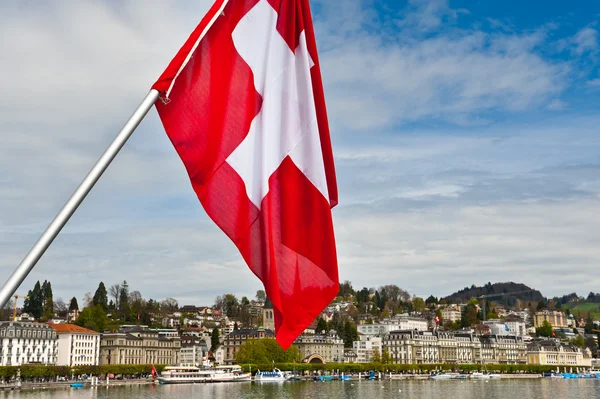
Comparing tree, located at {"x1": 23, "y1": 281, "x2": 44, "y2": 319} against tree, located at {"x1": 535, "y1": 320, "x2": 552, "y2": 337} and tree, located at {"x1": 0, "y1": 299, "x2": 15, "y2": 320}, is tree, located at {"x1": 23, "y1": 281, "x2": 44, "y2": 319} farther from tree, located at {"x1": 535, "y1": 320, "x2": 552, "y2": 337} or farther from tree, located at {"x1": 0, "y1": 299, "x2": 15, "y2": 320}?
tree, located at {"x1": 535, "y1": 320, "x2": 552, "y2": 337}

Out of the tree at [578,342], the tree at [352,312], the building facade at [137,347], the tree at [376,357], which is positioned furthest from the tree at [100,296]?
the tree at [578,342]

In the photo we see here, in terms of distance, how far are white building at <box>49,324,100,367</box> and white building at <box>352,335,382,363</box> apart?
1842 inches

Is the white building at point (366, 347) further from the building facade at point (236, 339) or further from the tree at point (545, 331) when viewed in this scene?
the tree at point (545, 331)

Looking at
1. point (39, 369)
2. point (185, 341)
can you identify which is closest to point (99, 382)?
point (39, 369)

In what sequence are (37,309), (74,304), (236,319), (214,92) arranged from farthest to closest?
(236,319)
(74,304)
(37,309)
(214,92)

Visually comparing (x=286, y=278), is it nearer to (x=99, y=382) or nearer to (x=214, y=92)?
(x=214, y=92)

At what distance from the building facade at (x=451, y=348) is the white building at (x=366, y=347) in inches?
67.7

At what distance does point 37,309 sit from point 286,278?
125437 mm

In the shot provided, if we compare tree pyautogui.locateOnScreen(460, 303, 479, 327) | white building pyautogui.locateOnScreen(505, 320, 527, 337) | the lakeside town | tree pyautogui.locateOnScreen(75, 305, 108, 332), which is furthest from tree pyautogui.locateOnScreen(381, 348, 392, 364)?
white building pyautogui.locateOnScreen(505, 320, 527, 337)

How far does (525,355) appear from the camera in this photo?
153 m

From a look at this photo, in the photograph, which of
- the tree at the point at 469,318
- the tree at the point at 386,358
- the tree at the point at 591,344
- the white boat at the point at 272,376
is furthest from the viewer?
the tree at the point at 591,344

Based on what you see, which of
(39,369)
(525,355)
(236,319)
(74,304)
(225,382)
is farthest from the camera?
(236,319)

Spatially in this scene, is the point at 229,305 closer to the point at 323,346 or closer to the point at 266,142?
the point at 323,346

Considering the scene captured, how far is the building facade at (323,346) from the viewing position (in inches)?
4825
